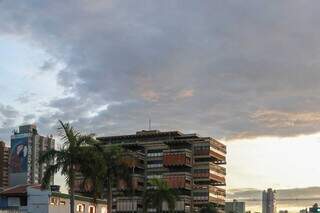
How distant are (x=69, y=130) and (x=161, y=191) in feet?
184

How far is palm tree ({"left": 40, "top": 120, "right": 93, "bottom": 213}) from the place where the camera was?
59.9 m

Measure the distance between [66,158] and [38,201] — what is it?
3416 centimetres

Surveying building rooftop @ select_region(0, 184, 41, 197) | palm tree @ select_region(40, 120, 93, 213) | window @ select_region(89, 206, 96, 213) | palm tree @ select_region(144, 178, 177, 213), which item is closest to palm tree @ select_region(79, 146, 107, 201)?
palm tree @ select_region(40, 120, 93, 213)

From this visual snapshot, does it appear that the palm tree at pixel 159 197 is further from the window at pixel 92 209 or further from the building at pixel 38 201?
the building at pixel 38 201

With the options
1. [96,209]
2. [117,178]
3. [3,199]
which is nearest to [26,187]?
[3,199]

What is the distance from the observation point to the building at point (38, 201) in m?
91.8

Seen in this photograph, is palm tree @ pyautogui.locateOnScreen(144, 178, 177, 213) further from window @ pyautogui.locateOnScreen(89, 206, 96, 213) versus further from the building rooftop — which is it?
the building rooftop

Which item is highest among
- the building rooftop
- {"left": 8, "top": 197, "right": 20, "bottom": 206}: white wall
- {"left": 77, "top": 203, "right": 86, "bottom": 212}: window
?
the building rooftop

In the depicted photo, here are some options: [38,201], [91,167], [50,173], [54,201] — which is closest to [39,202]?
[38,201]

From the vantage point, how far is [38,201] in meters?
91.8

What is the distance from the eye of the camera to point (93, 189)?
67.6 meters

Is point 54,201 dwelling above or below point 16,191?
below

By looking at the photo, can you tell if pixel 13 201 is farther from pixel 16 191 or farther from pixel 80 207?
pixel 80 207

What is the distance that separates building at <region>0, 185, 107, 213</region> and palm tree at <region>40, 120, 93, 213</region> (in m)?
30.9
